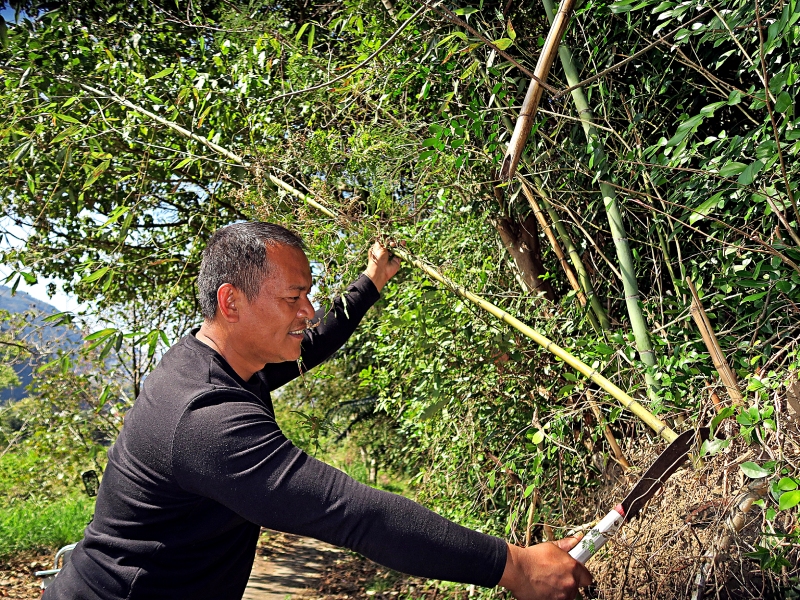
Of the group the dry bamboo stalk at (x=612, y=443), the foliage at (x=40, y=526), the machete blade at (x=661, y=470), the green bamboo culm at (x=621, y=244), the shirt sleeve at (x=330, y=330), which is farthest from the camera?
the foliage at (x=40, y=526)

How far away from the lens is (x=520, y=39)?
3.13 m

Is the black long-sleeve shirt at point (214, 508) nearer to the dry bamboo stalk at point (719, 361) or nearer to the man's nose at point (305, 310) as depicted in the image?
the man's nose at point (305, 310)

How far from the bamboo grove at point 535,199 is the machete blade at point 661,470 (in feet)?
0.28

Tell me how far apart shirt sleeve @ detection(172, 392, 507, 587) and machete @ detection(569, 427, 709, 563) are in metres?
0.45

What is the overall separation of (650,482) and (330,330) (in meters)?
1.30

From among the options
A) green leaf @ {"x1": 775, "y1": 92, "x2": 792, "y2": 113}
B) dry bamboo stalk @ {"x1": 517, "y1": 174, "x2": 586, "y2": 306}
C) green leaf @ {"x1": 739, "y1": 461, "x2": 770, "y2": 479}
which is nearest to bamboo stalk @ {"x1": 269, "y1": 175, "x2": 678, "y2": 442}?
dry bamboo stalk @ {"x1": 517, "y1": 174, "x2": 586, "y2": 306}

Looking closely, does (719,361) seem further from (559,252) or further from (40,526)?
(40,526)

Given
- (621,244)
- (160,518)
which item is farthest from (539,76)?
(160,518)

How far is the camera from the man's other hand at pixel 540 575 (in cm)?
170

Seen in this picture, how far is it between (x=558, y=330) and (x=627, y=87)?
0.99 meters

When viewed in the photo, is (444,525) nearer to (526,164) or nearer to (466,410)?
(526,164)

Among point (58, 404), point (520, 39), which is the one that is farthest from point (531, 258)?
point (58, 404)

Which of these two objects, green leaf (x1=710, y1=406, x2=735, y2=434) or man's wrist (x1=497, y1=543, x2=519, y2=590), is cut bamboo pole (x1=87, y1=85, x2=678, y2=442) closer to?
green leaf (x1=710, y1=406, x2=735, y2=434)

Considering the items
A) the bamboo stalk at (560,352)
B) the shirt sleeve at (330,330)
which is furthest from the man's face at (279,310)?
the bamboo stalk at (560,352)
